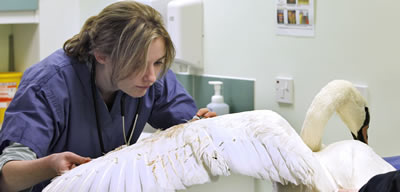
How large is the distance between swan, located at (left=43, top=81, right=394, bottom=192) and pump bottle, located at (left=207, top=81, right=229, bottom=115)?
84cm

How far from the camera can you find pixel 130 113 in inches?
55.2

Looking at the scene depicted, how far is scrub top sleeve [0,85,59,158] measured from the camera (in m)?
1.15

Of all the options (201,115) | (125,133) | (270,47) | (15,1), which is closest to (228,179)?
(201,115)

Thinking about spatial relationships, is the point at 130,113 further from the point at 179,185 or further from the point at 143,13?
the point at 179,185

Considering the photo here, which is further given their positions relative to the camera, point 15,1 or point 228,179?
point 15,1

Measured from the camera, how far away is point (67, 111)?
4.11 ft

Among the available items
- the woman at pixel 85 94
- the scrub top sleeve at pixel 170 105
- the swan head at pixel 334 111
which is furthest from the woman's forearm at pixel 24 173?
the swan head at pixel 334 111

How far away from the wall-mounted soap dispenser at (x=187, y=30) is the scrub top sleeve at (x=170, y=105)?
0.54m

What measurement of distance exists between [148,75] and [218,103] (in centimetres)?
78

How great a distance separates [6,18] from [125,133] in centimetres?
101

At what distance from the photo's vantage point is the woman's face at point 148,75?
1.17 meters

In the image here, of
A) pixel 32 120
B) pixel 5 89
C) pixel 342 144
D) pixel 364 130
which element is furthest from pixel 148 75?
pixel 5 89

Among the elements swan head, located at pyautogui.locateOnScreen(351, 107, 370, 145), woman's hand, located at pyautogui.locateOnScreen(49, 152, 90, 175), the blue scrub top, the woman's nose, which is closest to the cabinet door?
the blue scrub top

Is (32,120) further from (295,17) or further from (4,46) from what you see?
(4,46)
